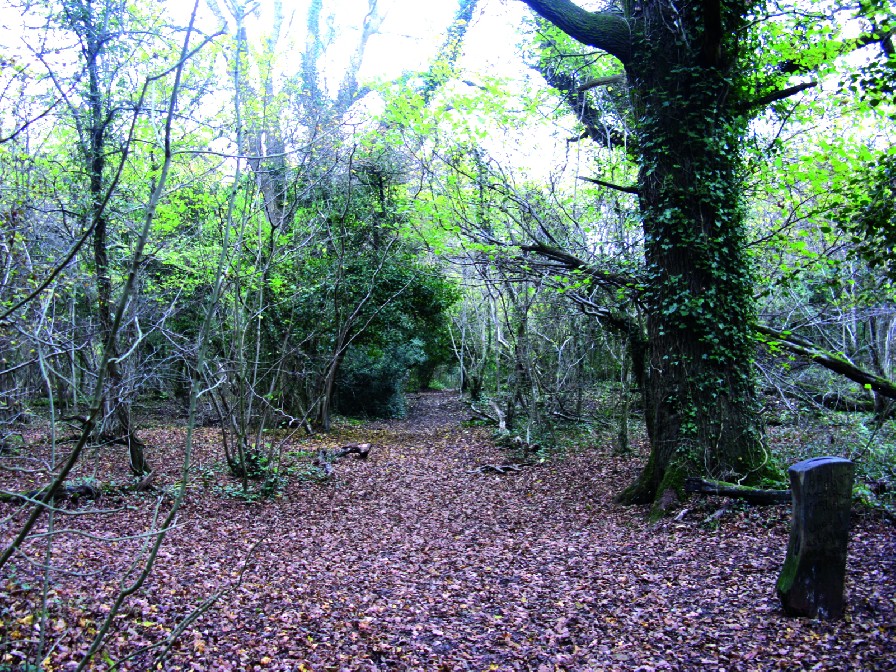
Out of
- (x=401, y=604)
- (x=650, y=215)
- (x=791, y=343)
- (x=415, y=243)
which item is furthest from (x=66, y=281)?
(x=415, y=243)

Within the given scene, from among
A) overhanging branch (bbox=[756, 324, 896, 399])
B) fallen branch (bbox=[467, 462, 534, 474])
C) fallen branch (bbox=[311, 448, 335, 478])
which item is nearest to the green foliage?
fallen branch (bbox=[311, 448, 335, 478])

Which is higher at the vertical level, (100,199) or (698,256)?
(100,199)

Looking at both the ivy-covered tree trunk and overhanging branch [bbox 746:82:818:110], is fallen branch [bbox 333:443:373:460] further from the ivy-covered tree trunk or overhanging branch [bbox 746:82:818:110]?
overhanging branch [bbox 746:82:818:110]

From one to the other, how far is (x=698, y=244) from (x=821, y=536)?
11.1 ft

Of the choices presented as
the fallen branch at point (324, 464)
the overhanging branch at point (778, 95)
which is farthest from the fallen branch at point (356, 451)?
the overhanging branch at point (778, 95)

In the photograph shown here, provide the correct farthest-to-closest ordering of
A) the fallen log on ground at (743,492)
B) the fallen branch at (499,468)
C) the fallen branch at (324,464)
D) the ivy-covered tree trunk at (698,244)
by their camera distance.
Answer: the fallen branch at (499,468)
the fallen branch at (324,464)
the ivy-covered tree trunk at (698,244)
the fallen log on ground at (743,492)

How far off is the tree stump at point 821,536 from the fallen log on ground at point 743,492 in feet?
7.10

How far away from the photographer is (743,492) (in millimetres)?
5777

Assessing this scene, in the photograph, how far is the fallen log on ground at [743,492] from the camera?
5.66 metres

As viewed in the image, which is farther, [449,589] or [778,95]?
[778,95]

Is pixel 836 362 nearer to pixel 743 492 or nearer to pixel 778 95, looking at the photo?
pixel 743 492

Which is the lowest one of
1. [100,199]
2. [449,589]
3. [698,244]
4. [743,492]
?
[449,589]

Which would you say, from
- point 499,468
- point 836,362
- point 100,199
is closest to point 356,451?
point 499,468

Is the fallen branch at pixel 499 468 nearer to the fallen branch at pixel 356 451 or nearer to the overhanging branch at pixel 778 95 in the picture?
the fallen branch at pixel 356 451
